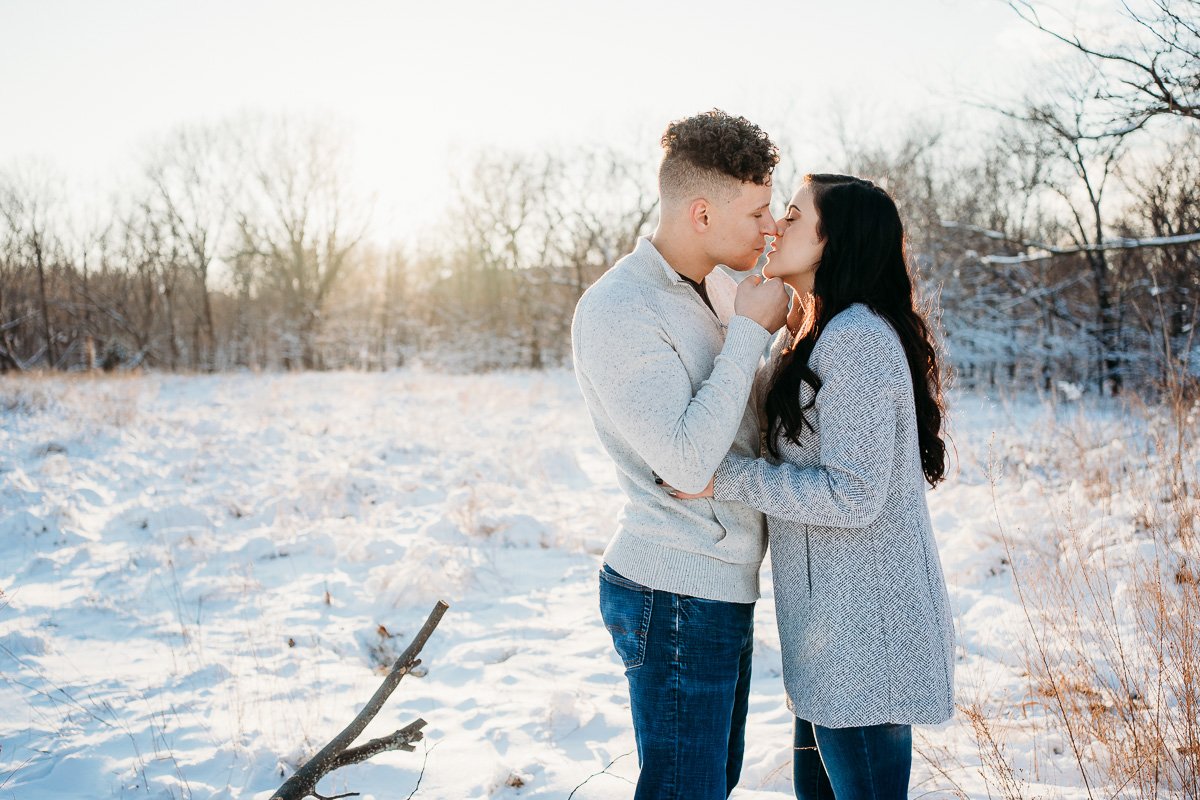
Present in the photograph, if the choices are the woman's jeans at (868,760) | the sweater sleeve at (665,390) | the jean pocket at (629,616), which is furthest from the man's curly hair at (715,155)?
the woman's jeans at (868,760)

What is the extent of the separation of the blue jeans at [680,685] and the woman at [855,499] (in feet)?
0.73

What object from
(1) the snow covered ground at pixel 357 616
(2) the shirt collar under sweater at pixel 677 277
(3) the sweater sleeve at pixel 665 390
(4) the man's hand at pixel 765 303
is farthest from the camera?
(1) the snow covered ground at pixel 357 616

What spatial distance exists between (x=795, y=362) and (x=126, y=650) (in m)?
4.20

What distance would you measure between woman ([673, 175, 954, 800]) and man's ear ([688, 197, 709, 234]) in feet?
0.77

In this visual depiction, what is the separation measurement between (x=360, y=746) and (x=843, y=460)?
5.69ft

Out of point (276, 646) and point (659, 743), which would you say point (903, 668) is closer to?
point (659, 743)

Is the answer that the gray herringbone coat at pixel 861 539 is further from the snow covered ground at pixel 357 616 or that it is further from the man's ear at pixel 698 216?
the snow covered ground at pixel 357 616

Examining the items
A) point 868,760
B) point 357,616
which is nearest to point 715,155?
point 868,760

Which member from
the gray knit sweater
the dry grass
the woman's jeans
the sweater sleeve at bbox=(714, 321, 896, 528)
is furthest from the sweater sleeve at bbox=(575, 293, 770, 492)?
the dry grass

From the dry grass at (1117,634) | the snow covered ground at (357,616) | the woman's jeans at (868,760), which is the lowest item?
the snow covered ground at (357,616)

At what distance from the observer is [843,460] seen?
1.71m

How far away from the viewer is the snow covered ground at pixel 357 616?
2.96 metres

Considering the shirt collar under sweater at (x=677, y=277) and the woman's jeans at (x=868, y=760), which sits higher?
the shirt collar under sweater at (x=677, y=277)

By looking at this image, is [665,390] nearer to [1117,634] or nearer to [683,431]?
[683,431]
